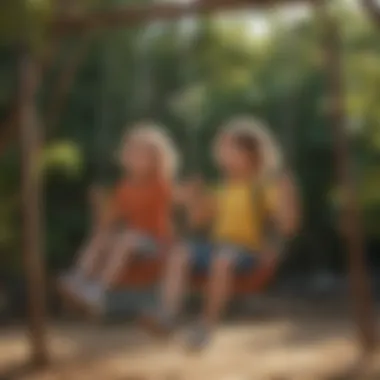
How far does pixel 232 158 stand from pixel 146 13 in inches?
28.3

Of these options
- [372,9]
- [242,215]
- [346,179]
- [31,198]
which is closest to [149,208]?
[242,215]

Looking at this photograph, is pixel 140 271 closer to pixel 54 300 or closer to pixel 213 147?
pixel 213 147

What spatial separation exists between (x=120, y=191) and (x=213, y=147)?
533 mm

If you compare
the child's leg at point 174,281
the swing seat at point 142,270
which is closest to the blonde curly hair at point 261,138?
the child's leg at point 174,281

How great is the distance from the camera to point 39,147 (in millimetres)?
5340

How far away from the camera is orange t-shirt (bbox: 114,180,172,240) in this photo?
4793 mm

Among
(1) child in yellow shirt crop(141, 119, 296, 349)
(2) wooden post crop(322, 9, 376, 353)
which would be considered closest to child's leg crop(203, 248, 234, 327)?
(1) child in yellow shirt crop(141, 119, 296, 349)

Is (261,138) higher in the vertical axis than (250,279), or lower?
higher

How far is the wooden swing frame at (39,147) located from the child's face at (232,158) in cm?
48

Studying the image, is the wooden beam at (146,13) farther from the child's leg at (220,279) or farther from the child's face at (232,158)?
the child's leg at (220,279)

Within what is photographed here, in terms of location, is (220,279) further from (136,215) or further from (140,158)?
(140,158)

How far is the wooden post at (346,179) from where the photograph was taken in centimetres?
492

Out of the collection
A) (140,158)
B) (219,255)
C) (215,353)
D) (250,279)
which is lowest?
(215,353)

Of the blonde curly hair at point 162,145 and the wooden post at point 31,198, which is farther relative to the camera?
the wooden post at point 31,198
